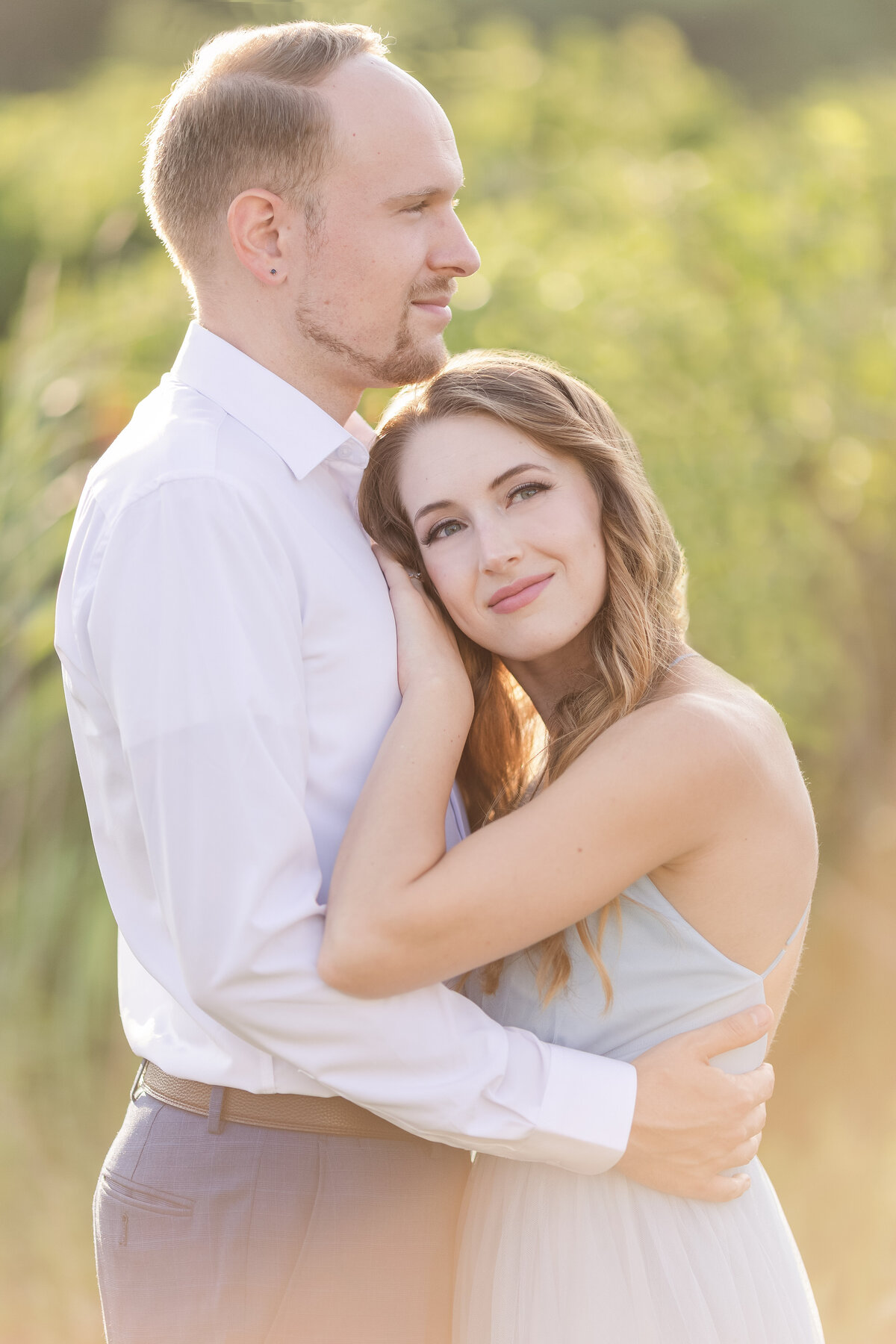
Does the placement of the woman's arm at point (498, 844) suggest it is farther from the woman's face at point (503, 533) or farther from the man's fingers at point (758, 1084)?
the man's fingers at point (758, 1084)

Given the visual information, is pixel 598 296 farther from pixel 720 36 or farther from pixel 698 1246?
pixel 720 36

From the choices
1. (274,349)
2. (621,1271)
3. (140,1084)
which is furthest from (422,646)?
(621,1271)

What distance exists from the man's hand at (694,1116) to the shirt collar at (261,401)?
99 cm

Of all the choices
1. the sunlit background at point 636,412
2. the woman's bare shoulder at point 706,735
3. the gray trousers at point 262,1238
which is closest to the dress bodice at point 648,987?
the woman's bare shoulder at point 706,735

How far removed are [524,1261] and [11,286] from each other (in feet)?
16.2

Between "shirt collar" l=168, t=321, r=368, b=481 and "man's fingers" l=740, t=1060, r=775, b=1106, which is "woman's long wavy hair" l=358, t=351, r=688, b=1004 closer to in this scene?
"shirt collar" l=168, t=321, r=368, b=481

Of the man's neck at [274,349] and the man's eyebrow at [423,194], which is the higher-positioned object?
the man's eyebrow at [423,194]

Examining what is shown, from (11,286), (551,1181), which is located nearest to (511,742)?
(551,1181)

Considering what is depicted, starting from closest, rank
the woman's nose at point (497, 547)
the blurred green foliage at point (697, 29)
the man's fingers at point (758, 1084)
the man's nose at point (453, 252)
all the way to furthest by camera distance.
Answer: the man's fingers at point (758, 1084) → the woman's nose at point (497, 547) → the man's nose at point (453, 252) → the blurred green foliage at point (697, 29)

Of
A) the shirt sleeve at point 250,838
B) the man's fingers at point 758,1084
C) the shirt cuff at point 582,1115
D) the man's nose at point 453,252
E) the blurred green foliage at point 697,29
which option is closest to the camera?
the shirt sleeve at point 250,838

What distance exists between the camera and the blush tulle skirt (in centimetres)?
174

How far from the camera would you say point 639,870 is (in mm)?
1693

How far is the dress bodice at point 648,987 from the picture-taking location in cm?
179

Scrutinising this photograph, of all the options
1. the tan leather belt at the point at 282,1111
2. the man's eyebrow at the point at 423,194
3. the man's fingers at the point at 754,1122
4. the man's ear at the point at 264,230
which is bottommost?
the tan leather belt at the point at 282,1111
